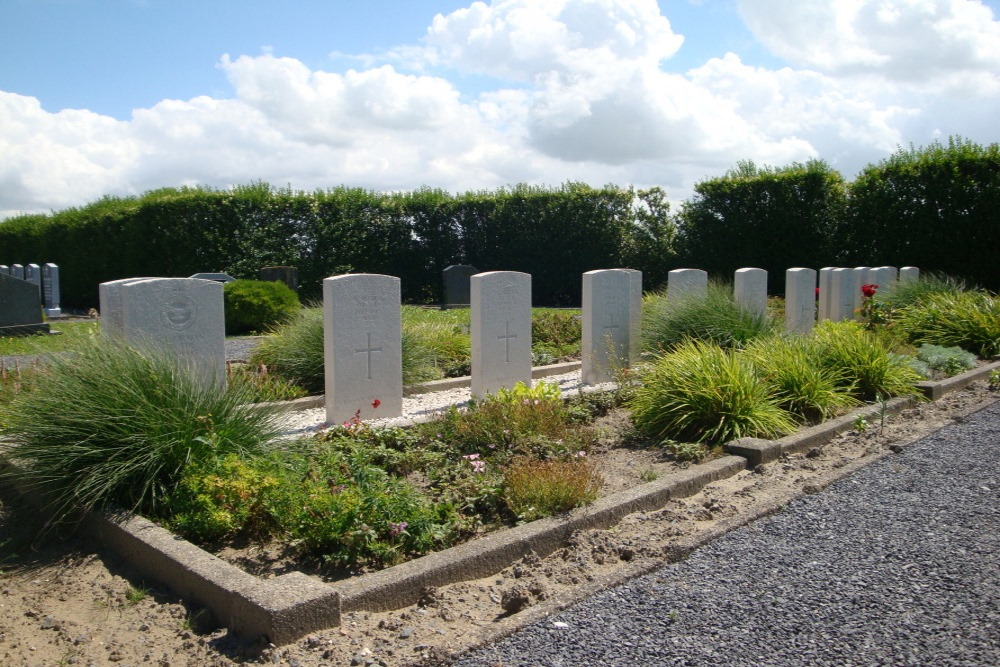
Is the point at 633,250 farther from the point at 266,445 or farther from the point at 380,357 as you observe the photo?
the point at 266,445

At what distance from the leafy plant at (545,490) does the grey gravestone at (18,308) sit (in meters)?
12.3

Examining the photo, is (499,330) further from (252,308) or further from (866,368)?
(252,308)

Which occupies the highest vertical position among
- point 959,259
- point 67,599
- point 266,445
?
point 959,259

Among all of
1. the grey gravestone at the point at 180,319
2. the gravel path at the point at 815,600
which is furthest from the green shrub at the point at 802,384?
the grey gravestone at the point at 180,319

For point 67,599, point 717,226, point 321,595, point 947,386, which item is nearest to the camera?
point 321,595

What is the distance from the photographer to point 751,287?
10047 mm

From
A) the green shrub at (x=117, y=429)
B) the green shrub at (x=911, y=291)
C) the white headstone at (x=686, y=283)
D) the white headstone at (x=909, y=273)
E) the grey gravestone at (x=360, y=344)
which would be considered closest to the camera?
the green shrub at (x=117, y=429)

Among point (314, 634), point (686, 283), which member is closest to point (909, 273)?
point (686, 283)

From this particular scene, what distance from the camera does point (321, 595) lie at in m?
3.06

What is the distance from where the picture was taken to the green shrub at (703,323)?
868cm

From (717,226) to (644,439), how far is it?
45.1ft

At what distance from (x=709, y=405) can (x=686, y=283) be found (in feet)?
12.7

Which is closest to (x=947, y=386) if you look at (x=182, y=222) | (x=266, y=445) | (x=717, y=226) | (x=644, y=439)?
(x=644, y=439)

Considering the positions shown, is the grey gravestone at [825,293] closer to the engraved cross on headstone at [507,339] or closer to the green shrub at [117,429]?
the engraved cross on headstone at [507,339]
